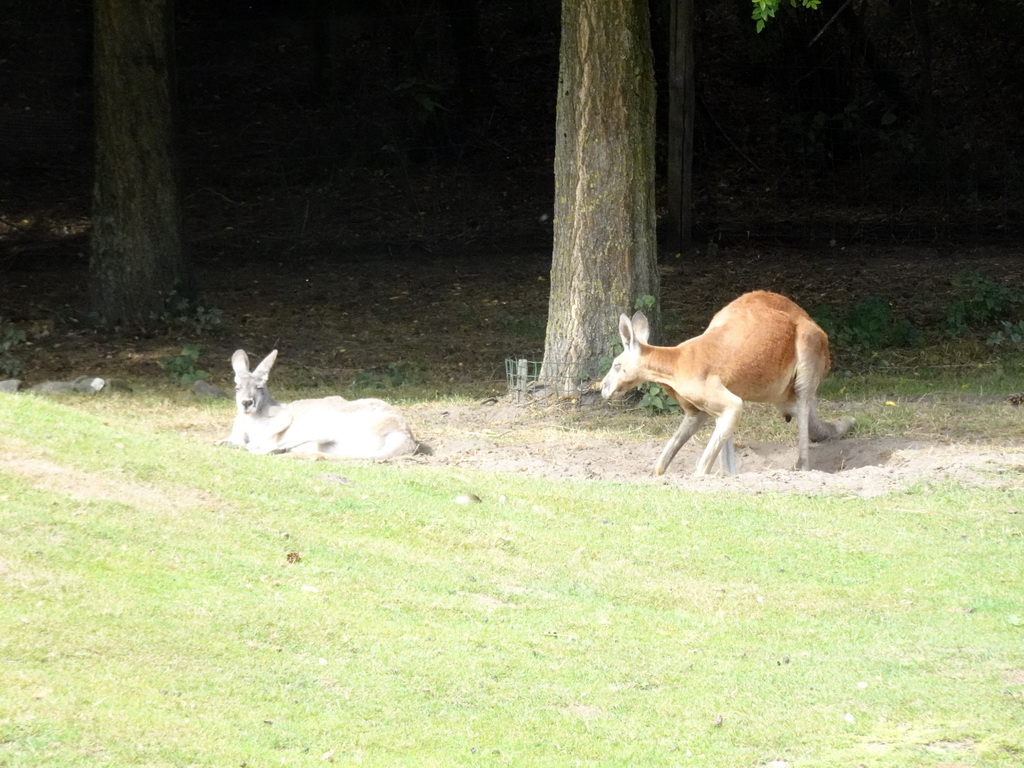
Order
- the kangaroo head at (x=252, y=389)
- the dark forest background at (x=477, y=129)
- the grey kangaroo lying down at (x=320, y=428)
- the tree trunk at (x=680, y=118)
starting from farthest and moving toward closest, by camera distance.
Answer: the dark forest background at (x=477, y=129) < the tree trunk at (x=680, y=118) < the kangaroo head at (x=252, y=389) < the grey kangaroo lying down at (x=320, y=428)

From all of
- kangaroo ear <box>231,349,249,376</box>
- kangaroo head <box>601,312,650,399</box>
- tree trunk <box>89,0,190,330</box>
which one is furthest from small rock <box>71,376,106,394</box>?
kangaroo head <box>601,312,650,399</box>

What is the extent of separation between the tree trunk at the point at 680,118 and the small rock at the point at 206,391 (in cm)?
770

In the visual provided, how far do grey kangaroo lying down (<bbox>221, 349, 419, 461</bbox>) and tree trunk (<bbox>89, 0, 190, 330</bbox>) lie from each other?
5655 mm

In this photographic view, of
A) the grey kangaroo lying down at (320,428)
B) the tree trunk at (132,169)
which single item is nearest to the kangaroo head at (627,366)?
the grey kangaroo lying down at (320,428)

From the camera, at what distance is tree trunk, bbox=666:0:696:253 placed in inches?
687

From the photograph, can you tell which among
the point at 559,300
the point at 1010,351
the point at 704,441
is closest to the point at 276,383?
the point at 559,300

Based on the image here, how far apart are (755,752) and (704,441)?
19.4 ft

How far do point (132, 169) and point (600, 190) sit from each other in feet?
19.2

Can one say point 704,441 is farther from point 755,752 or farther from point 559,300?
point 755,752

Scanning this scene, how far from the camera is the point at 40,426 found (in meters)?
8.25

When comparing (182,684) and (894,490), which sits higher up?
(182,684)

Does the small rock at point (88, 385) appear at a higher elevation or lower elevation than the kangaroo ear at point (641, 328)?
lower

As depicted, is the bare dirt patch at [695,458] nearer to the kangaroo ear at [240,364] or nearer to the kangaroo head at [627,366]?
the kangaroo head at [627,366]

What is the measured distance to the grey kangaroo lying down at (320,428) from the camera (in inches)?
397
